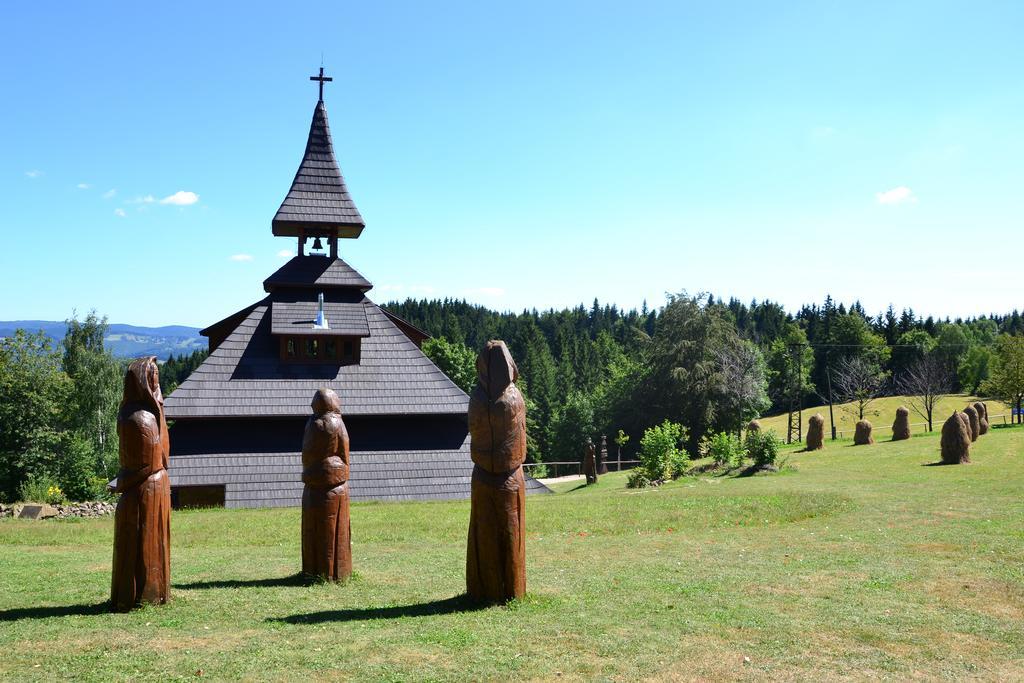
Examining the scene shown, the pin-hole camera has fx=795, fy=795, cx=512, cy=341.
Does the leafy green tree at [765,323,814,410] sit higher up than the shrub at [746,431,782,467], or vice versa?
the leafy green tree at [765,323,814,410]

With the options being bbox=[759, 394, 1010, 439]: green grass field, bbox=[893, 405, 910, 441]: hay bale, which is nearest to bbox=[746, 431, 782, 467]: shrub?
bbox=[893, 405, 910, 441]: hay bale

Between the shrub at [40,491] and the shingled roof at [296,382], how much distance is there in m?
6.41

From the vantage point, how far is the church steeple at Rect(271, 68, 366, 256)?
29.0 meters

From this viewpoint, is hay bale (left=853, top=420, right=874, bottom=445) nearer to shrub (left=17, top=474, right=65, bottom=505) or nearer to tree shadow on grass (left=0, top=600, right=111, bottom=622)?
shrub (left=17, top=474, right=65, bottom=505)

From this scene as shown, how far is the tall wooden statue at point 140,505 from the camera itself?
969 centimetres

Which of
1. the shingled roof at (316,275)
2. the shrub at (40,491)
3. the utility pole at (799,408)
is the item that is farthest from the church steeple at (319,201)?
the utility pole at (799,408)

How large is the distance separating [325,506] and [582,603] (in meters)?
3.95

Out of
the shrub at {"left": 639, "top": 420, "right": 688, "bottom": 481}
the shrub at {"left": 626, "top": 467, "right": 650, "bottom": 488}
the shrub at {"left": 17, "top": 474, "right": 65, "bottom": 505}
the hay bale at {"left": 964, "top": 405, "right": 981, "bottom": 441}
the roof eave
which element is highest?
the roof eave

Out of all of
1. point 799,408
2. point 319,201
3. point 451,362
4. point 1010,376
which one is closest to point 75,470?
point 319,201

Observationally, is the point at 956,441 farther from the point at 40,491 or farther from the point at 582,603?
the point at 40,491

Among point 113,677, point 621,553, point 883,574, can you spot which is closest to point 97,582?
point 113,677

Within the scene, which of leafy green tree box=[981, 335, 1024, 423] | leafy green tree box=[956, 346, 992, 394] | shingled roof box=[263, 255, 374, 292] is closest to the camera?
shingled roof box=[263, 255, 374, 292]

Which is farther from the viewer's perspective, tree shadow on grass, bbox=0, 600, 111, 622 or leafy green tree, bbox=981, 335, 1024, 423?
leafy green tree, bbox=981, 335, 1024, 423

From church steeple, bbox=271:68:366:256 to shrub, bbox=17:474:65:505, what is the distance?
468 inches
